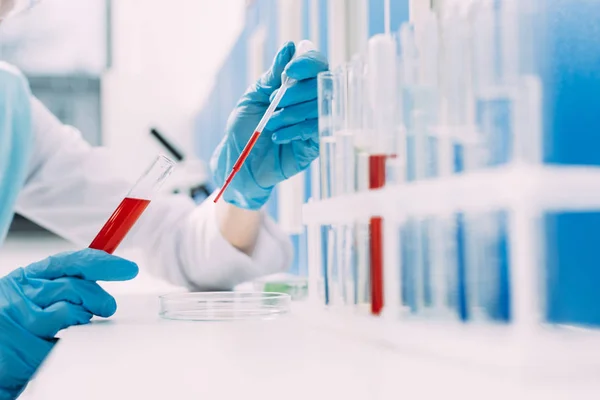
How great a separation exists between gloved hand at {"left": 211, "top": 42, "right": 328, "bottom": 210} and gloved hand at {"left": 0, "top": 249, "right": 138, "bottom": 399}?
1.12 ft

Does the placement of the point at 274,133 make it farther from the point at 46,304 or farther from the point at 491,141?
the point at 491,141

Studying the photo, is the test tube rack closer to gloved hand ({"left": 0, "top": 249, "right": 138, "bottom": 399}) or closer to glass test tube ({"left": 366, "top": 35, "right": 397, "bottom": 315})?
glass test tube ({"left": 366, "top": 35, "right": 397, "bottom": 315})

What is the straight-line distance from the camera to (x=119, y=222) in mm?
1166

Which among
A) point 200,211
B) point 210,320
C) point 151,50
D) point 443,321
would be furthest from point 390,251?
point 151,50

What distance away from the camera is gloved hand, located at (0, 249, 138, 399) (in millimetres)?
1065

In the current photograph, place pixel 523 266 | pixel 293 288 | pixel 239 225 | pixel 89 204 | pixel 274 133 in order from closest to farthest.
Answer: pixel 523 266 < pixel 274 133 < pixel 293 288 < pixel 239 225 < pixel 89 204

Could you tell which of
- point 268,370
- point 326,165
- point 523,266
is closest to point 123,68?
point 326,165

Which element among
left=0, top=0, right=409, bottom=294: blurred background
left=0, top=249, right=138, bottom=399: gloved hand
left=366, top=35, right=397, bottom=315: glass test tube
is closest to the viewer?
left=366, top=35, right=397, bottom=315: glass test tube

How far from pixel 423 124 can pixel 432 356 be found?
0.80ft

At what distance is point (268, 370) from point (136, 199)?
1.90ft

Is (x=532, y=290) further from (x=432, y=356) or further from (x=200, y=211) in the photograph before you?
(x=200, y=211)

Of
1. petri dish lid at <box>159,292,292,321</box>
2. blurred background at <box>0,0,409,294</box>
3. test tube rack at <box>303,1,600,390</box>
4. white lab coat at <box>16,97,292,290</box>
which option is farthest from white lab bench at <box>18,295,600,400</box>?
blurred background at <box>0,0,409,294</box>

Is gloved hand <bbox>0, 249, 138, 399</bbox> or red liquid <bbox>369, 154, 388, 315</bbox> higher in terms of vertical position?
red liquid <bbox>369, 154, 388, 315</bbox>

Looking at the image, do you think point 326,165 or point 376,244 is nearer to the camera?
point 376,244
